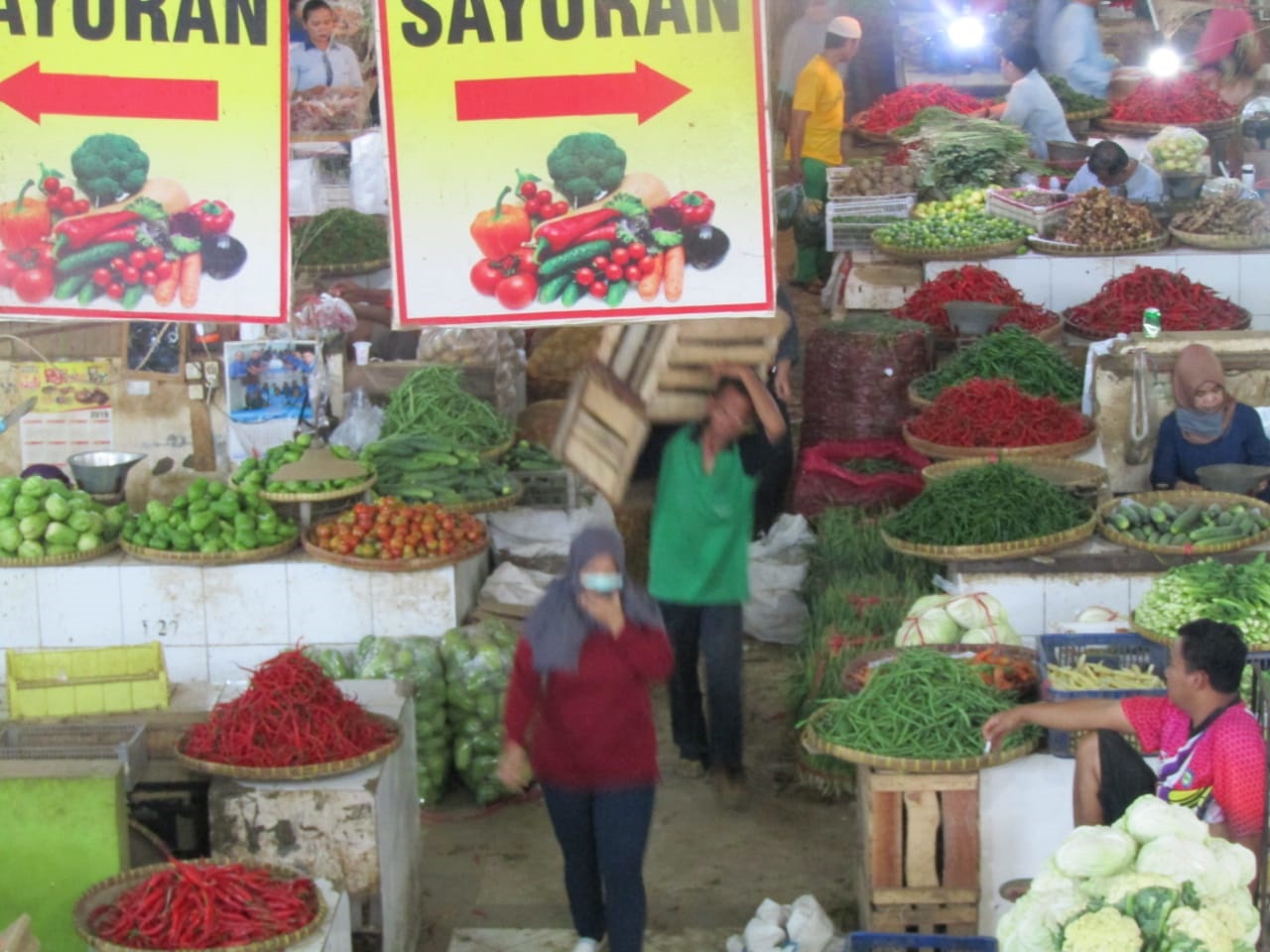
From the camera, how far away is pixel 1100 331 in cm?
996

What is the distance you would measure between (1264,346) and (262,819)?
5.75 m

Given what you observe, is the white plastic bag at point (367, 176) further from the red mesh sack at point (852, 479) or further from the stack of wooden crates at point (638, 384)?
the stack of wooden crates at point (638, 384)

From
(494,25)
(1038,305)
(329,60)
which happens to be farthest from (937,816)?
(329,60)

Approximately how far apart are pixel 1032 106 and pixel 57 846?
35.3 feet

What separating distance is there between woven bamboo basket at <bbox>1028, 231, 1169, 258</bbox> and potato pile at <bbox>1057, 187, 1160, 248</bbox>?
0.01m

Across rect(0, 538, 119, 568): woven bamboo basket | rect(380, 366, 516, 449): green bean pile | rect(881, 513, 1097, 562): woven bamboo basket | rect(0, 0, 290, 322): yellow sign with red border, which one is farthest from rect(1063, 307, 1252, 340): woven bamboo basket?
rect(0, 0, 290, 322): yellow sign with red border

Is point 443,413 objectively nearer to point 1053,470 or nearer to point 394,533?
point 394,533

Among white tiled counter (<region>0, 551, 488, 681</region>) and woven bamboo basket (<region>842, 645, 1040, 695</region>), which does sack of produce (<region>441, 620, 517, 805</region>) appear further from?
woven bamboo basket (<region>842, 645, 1040, 695</region>)

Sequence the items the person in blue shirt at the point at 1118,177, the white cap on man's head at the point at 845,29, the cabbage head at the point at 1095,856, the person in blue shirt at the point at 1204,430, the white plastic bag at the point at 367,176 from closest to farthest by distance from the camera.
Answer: the cabbage head at the point at 1095,856, the person in blue shirt at the point at 1204,430, the person in blue shirt at the point at 1118,177, the white plastic bag at the point at 367,176, the white cap on man's head at the point at 845,29

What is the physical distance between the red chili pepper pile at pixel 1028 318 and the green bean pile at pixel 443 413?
10.2 ft

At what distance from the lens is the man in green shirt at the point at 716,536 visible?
6.28 metres

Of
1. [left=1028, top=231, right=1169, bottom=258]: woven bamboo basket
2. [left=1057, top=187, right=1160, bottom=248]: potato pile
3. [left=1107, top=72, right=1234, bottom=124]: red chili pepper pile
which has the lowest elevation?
[left=1028, top=231, right=1169, bottom=258]: woven bamboo basket

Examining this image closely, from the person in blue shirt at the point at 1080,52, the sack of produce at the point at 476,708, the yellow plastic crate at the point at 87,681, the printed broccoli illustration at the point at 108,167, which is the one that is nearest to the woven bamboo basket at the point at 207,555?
the sack of produce at the point at 476,708

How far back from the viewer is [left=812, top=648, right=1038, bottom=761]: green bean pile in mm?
5301
